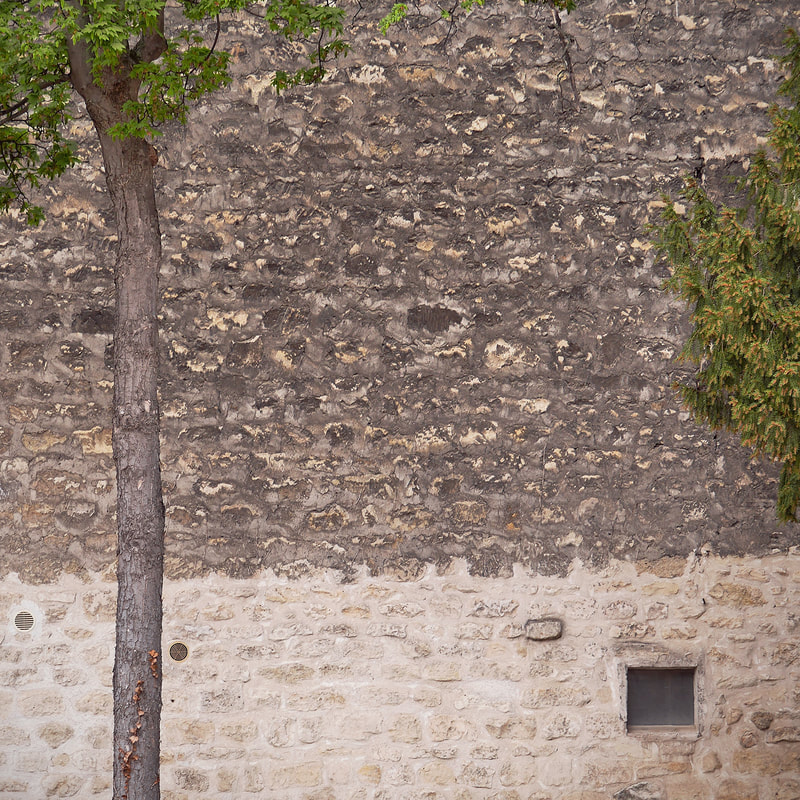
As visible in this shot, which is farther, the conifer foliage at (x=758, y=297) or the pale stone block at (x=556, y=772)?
the pale stone block at (x=556, y=772)

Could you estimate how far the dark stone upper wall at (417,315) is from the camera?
15.9ft

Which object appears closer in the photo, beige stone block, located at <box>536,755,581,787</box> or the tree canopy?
the tree canopy

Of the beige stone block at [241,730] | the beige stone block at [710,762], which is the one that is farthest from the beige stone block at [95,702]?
the beige stone block at [710,762]

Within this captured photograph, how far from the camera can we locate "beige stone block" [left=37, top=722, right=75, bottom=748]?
4.77 metres

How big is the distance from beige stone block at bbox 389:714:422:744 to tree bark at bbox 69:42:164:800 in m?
1.44

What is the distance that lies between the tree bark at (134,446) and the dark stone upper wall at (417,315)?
117 centimetres

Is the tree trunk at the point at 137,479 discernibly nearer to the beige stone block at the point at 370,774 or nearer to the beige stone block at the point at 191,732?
the beige stone block at the point at 191,732

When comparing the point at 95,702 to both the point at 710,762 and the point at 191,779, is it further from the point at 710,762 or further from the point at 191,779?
the point at 710,762

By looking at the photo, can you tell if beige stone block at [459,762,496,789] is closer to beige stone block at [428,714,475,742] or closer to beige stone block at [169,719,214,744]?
beige stone block at [428,714,475,742]

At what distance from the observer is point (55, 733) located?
4.77m

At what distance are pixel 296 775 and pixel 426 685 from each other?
775 mm

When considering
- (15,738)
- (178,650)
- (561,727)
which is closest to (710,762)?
(561,727)

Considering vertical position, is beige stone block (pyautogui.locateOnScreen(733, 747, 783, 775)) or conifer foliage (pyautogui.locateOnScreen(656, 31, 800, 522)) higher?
conifer foliage (pyautogui.locateOnScreen(656, 31, 800, 522))

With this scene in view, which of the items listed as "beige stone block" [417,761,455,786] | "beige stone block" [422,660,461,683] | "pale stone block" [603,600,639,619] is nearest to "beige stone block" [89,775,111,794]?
"beige stone block" [417,761,455,786]
